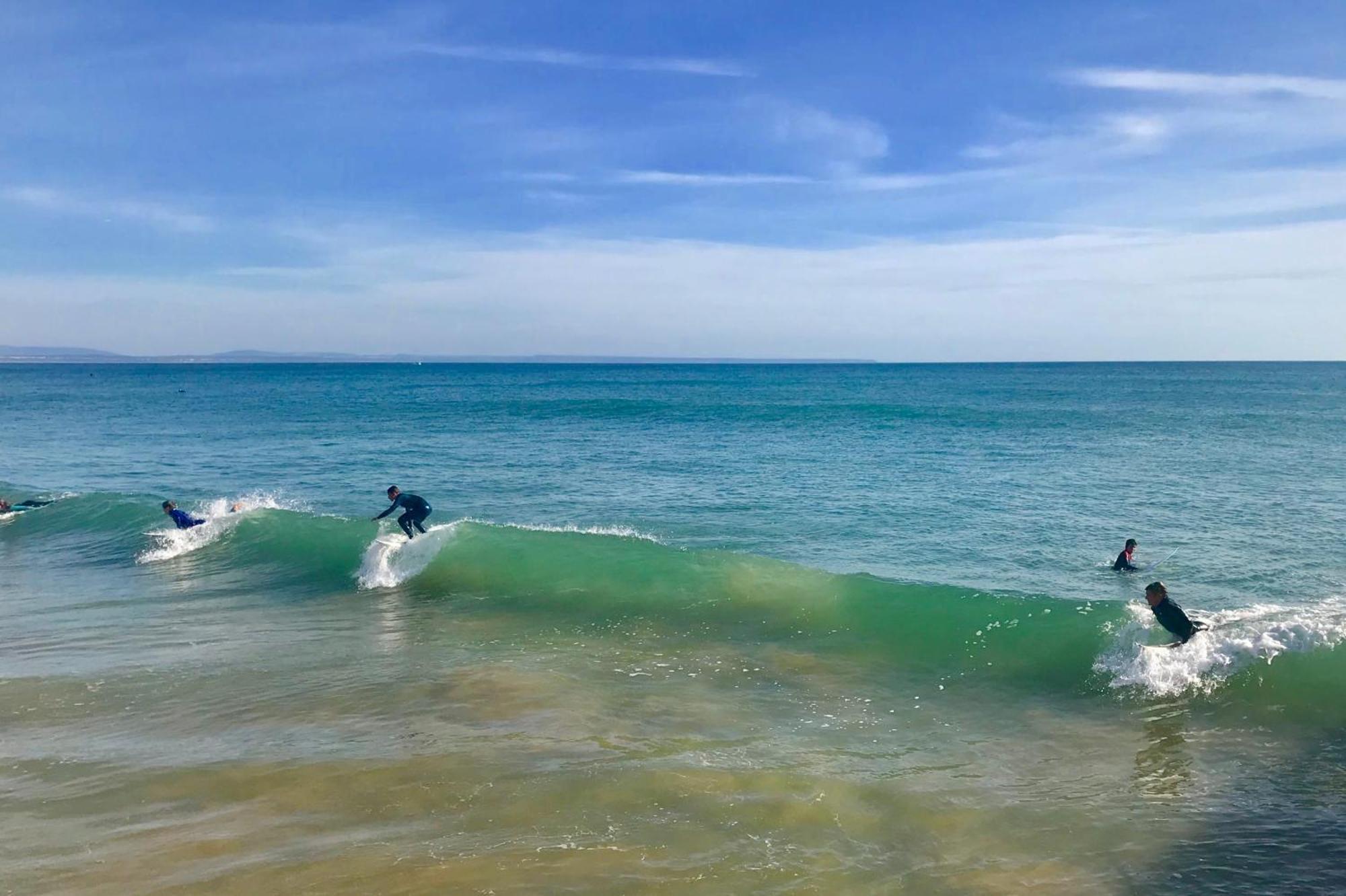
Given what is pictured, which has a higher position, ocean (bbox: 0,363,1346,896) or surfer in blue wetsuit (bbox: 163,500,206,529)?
surfer in blue wetsuit (bbox: 163,500,206,529)

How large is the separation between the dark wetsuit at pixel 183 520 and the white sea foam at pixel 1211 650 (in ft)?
61.6

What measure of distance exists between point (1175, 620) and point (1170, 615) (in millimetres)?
89

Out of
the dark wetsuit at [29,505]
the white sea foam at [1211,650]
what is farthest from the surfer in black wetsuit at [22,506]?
the white sea foam at [1211,650]

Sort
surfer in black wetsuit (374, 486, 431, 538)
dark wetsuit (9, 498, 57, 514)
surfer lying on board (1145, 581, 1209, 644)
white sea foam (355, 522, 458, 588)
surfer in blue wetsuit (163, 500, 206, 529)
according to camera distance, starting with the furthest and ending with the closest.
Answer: dark wetsuit (9, 498, 57, 514) → surfer in blue wetsuit (163, 500, 206, 529) → surfer in black wetsuit (374, 486, 431, 538) → white sea foam (355, 522, 458, 588) → surfer lying on board (1145, 581, 1209, 644)

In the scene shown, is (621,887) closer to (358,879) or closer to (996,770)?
(358,879)

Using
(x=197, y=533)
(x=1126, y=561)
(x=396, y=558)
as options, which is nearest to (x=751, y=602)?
(x=396, y=558)

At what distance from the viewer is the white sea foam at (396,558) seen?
17.7 m

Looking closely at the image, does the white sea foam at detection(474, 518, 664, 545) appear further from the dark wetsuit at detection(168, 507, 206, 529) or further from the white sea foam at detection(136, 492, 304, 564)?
the dark wetsuit at detection(168, 507, 206, 529)

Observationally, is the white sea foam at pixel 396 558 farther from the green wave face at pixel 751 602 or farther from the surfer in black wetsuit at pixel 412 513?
the surfer in black wetsuit at pixel 412 513

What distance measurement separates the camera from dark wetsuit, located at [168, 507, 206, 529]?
68.8 ft

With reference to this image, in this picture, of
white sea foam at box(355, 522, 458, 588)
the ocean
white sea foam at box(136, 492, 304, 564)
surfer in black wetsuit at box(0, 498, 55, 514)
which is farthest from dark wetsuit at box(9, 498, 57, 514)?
white sea foam at box(355, 522, 458, 588)

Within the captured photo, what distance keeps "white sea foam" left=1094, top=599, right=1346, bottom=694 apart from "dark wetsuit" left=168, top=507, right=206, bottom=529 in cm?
1878

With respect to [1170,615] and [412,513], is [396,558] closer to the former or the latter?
[412,513]

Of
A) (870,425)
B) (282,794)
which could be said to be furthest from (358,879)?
(870,425)
